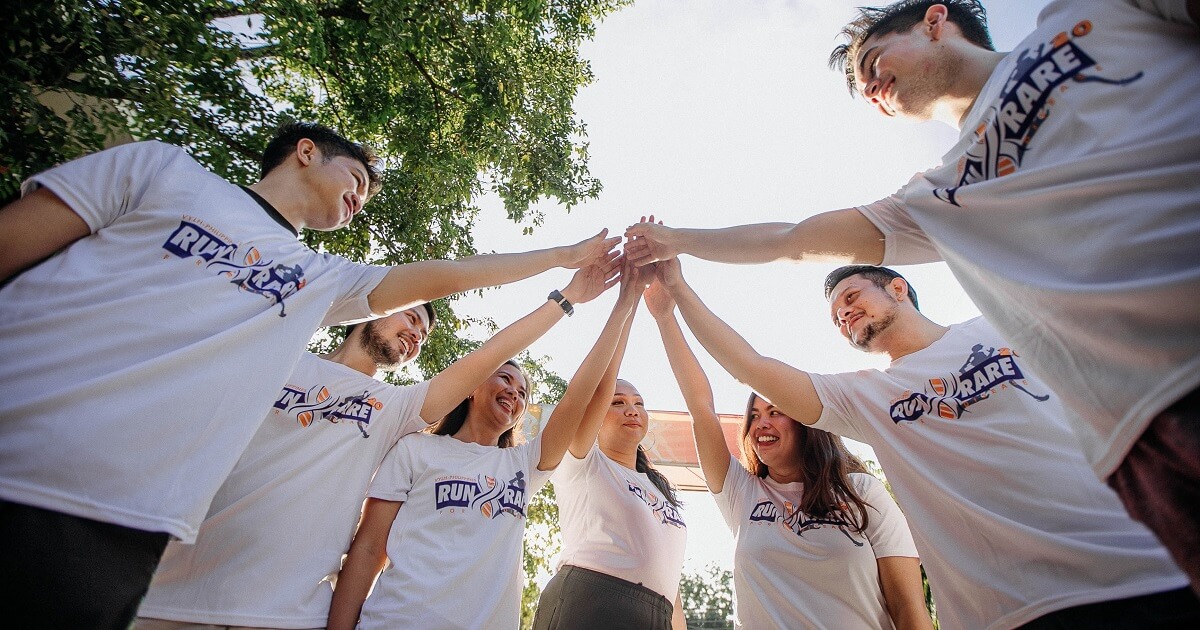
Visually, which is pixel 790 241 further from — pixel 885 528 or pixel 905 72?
pixel 885 528

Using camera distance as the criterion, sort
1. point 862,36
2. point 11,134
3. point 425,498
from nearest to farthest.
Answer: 1. point 862,36
2. point 425,498
3. point 11,134

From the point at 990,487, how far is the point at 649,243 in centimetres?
183

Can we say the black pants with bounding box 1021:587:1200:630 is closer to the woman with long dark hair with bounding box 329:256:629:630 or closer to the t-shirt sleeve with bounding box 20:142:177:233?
the woman with long dark hair with bounding box 329:256:629:630

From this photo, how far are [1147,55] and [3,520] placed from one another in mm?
2438

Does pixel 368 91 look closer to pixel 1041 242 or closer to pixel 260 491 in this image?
pixel 260 491

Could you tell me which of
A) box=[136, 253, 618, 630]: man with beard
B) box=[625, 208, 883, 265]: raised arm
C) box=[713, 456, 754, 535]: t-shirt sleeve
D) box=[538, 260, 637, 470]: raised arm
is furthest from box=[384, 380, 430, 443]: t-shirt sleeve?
box=[713, 456, 754, 535]: t-shirt sleeve

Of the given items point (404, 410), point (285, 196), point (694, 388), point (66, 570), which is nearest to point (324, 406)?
point (404, 410)

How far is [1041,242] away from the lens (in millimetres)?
1177

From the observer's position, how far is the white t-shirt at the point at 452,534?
2.12 m

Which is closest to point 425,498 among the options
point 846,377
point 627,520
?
point 627,520

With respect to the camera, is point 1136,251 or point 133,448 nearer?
point 1136,251

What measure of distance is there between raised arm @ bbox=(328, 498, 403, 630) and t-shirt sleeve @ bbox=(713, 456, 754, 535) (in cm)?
161

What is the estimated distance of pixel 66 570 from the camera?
112 centimetres

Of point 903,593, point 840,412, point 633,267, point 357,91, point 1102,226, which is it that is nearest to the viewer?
point 1102,226
